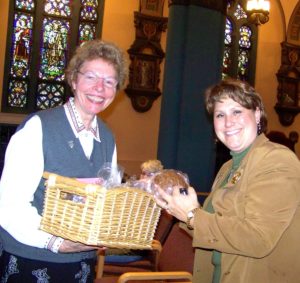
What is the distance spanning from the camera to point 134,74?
35.6ft

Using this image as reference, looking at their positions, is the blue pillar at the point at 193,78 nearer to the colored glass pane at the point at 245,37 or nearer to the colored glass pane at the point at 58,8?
the colored glass pane at the point at 58,8

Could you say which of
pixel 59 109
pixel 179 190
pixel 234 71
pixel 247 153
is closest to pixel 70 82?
pixel 59 109

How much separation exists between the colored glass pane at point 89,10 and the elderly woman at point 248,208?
31.1 ft

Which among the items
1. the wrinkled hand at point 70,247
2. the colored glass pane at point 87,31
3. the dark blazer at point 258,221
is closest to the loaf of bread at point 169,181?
the dark blazer at point 258,221

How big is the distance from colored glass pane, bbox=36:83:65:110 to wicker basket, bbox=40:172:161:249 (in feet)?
31.0

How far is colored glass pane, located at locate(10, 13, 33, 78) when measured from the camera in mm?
10664

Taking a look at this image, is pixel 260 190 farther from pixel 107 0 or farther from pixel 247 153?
pixel 107 0

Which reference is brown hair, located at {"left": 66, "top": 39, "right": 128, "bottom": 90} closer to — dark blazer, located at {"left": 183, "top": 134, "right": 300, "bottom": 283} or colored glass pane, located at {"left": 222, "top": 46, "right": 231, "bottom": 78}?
dark blazer, located at {"left": 183, "top": 134, "right": 300, "bottom": 283}

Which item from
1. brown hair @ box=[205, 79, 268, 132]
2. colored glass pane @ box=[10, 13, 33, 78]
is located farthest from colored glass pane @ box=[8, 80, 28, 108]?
brown hair @ box=[205, 79, 268, 132]

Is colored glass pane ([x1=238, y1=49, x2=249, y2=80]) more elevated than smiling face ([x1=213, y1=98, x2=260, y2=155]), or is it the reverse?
colored glass pane ([x1=238, y1=49, x2=249, y2=80])

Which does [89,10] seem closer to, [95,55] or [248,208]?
[95,55]

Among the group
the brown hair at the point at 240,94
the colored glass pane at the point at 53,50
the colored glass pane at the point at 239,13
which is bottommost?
the brown hair at the point at 240,94

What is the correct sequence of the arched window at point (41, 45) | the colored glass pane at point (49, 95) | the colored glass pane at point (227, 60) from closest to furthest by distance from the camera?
the arched window at point (41, 45), the colored glass pane at point (49, 95), the colored glass pane at point (227, 60)

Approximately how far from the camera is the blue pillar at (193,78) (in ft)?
23.3
